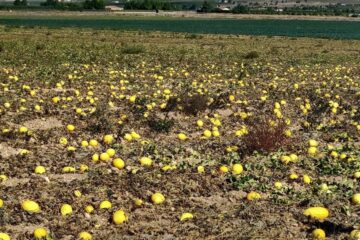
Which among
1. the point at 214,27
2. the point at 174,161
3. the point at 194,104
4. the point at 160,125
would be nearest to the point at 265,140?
the point at 174,161

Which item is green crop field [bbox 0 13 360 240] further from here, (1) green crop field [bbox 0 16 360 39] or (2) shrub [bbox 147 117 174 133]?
(1) green crop field [bbox 0 16 360 39]

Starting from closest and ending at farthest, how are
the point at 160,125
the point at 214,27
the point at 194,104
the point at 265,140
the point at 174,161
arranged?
the point at 174,161, the point at 265,140, the point at 160,125, the point at 194,104, the point at 214,27

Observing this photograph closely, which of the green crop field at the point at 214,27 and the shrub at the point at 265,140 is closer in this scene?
the shrub at the point at 265,140

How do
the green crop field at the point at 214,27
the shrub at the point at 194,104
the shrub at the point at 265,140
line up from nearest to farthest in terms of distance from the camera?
the shrub at the point at 265,140
the shrub at the point at 194,104
the green crop field at the point at 214,27

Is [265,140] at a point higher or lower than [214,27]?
higher

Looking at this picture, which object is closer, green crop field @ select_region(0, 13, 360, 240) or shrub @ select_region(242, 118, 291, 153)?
green crop field @ select_region(0, 13, 360, 240)

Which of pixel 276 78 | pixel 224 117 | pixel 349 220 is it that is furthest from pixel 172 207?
pixel 276 78

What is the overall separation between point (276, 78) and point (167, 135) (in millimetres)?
8416

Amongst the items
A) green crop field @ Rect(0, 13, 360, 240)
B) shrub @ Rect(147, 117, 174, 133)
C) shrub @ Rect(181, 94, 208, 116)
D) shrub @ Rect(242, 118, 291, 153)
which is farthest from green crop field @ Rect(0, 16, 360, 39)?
shrub @ Rect(242, 118, 291, 153)

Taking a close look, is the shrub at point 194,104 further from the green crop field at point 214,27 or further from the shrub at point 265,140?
the green crop field at point 214,27

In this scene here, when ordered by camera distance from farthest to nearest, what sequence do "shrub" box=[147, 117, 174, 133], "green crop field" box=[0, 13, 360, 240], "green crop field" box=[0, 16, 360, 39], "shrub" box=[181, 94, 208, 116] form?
"green crop field" box=[0, 16, 360, 39]
"shrub" box=[181, 94, 208, 116]
"shrub" box=[147, 117, 174, 133]
"green crop field" box=[0, 13, 360, 240]

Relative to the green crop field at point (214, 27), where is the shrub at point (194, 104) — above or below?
above

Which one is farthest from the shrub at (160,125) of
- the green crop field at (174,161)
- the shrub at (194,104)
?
the shrub at (194,104)

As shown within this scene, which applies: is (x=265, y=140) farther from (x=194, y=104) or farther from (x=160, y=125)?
(x=194, y=104)
